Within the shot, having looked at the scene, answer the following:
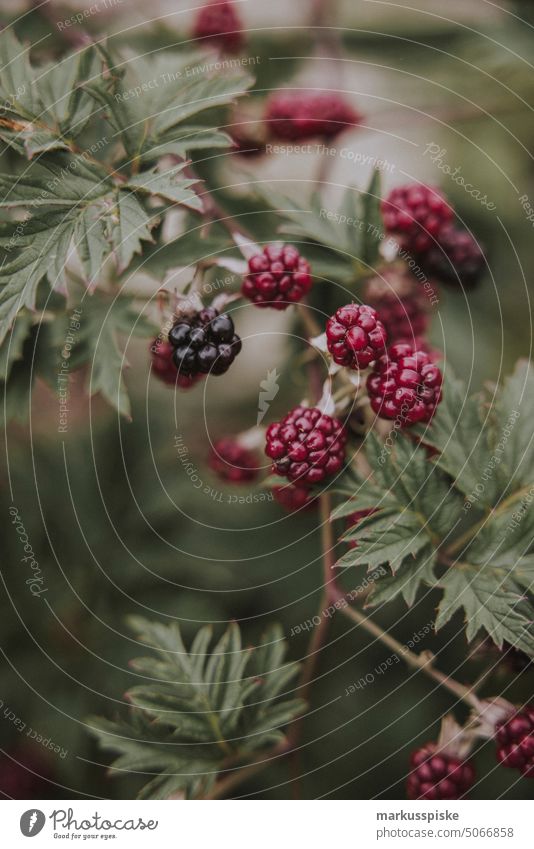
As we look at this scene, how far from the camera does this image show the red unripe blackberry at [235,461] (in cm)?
106

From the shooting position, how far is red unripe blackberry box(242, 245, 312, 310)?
85 cm

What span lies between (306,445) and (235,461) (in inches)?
10.6

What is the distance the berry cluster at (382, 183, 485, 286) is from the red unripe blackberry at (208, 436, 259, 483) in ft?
1.22

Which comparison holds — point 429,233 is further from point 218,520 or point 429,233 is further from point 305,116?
point 218,520

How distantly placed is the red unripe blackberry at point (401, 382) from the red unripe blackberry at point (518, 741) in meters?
0.43

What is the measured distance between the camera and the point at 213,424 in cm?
117

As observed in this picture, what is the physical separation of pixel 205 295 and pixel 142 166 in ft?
0.66

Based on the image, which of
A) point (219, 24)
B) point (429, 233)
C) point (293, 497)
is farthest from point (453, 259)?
point (219, 24)

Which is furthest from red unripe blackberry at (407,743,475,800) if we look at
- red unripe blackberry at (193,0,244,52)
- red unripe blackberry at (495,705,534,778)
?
red unripe blackberry at (193,0,244,52)

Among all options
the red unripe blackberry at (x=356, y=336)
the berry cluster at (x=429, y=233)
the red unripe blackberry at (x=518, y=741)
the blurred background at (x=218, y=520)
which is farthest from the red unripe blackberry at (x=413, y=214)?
the red unripe blackberry at (x=518, y=741)

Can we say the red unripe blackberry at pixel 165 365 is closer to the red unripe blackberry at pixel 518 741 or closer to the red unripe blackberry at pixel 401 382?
the red unripe blackberry at pixel 401 382

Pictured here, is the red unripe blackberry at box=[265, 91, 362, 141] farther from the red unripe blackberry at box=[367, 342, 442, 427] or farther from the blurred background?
the red unripe blackberry at box=[367, 342, 442, 427]

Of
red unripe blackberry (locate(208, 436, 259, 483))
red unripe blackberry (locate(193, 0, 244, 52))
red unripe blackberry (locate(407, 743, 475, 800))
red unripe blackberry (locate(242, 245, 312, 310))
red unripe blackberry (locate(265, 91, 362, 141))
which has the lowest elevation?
red unripe blackberry (locate(407, 743, 475, 800))

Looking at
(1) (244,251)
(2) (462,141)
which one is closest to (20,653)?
(1) (244,251)
